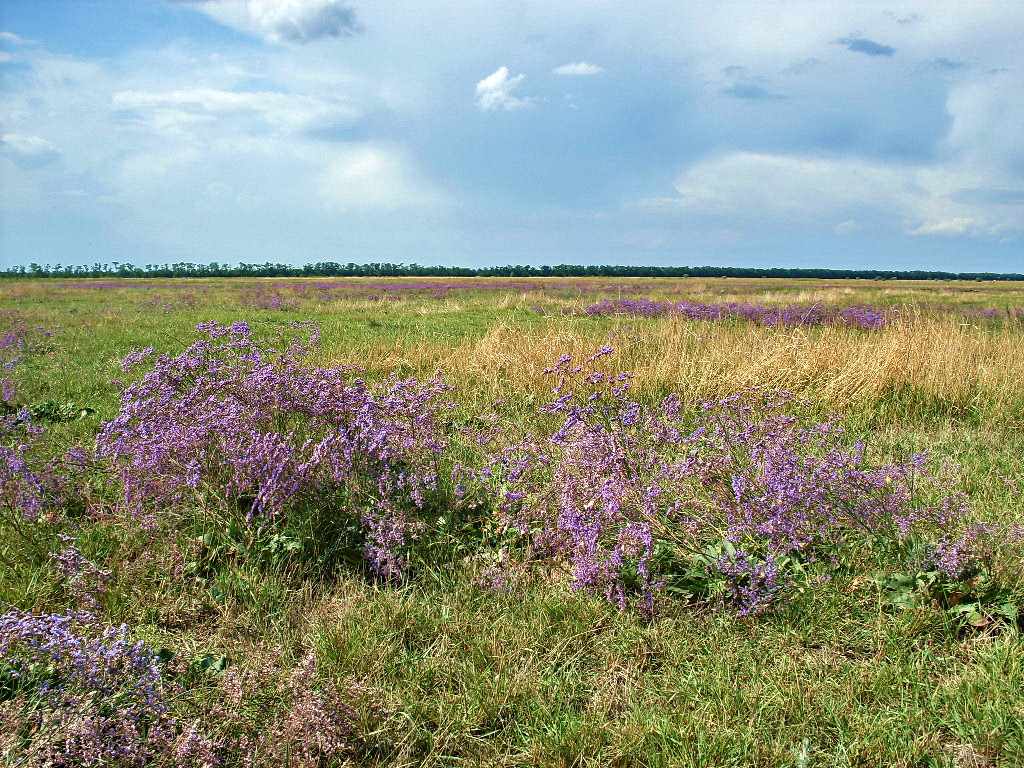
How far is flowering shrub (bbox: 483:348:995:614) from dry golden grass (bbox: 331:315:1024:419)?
3.03 meters

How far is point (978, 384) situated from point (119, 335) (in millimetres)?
15475

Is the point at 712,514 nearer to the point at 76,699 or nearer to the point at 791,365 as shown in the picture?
the point at 76,699

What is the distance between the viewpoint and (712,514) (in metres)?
3.35

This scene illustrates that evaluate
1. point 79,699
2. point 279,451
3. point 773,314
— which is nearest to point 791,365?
point 279,451

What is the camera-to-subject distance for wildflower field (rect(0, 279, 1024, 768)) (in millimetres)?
2086

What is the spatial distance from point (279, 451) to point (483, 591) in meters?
1.37

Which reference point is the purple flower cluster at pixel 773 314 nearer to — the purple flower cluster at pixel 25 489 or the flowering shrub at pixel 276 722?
the purple flower cluster at pixel 25 489

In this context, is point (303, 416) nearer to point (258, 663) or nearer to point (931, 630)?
point (258, 663)

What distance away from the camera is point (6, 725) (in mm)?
2012

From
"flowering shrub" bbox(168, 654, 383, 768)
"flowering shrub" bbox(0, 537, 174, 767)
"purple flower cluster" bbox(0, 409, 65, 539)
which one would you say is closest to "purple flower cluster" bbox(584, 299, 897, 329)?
"purple flower cluster" bbox(0, 409, 65, 539)

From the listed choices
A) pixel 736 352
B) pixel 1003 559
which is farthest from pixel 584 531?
pixel 736 352

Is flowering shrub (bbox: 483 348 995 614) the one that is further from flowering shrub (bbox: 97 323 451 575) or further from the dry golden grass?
the dry golden grass

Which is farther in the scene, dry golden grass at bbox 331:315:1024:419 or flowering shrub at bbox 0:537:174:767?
dry golden grass at bbox 331:315:1024:419

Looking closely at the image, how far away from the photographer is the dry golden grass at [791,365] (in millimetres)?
6586
